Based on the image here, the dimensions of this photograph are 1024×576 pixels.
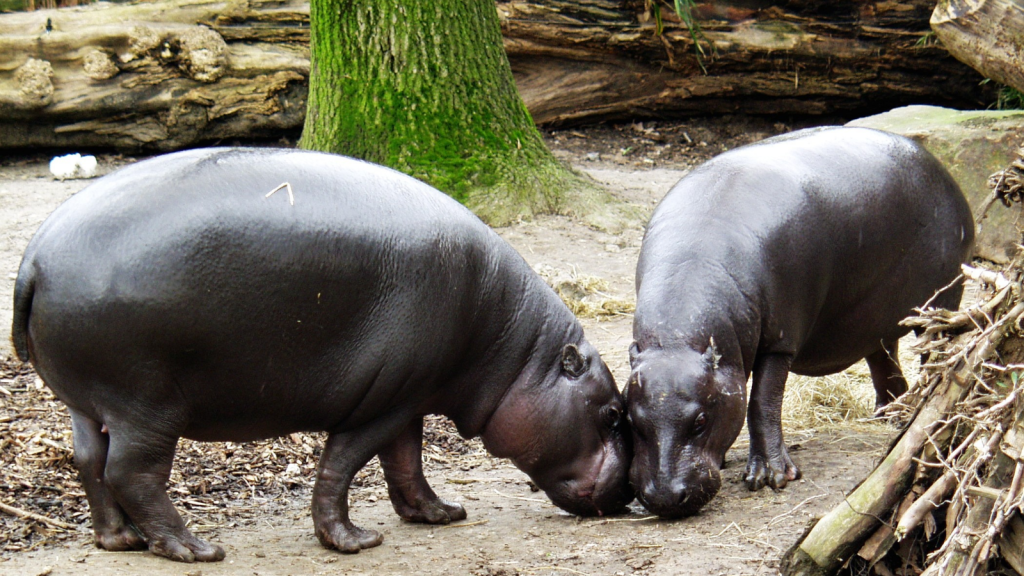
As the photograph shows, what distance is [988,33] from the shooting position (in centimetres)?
791

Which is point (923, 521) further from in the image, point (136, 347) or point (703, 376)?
point (136, 347)

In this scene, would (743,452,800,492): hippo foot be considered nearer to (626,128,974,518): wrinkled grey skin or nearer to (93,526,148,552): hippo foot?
(626,128,974,518): wrinkled grey skin

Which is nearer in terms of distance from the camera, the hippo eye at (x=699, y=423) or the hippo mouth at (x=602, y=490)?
the hippo eye at (x=699, y=423)

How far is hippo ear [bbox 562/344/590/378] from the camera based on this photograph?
Result: 4562mm

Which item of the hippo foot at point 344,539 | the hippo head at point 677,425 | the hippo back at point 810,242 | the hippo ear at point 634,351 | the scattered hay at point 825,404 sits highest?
the hippo back at point 810,242

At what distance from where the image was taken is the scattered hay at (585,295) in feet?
24.4

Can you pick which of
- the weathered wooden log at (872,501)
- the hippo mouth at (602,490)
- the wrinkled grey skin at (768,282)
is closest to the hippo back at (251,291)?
the hippo mouth at (602,490)

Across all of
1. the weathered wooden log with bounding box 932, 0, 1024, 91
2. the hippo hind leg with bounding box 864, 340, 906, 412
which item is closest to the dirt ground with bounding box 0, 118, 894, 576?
the hippo hind leg with bounding box 864, 340, 906, 412

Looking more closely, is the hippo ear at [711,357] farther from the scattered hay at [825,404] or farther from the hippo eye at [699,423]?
the scattered hay at [825,404]

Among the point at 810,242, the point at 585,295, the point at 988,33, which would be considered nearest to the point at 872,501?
the point at 810,242

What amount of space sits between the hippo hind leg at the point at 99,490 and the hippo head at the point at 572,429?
152 centimetres

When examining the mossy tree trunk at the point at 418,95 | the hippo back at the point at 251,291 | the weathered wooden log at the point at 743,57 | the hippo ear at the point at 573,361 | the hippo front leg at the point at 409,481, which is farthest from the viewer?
the weathered wooden log at the point at 743,57

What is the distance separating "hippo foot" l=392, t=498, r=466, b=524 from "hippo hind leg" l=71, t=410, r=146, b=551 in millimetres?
1144

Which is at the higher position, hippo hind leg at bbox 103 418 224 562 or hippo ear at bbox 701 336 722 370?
hippo ear at bbox 701 336 722 370
